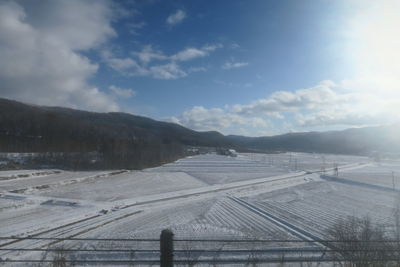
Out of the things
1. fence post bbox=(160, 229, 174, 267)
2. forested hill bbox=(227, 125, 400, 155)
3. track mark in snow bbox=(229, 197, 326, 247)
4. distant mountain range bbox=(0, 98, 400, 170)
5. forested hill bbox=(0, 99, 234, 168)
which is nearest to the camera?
fence post bbox=(160, 229, 174, 267)

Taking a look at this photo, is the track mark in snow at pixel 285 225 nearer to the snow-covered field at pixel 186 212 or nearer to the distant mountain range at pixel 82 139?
the snow-covered field at pixel 186 212

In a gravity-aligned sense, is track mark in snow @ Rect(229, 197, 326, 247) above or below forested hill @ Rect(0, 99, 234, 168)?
below

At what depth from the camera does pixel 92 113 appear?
640ft

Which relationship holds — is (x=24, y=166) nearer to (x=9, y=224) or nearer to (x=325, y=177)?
(x=9, y=224)

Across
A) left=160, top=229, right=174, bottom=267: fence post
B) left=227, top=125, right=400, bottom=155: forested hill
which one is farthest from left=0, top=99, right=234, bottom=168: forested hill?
left=227, top=125, right=400, bottom=155: forested hill

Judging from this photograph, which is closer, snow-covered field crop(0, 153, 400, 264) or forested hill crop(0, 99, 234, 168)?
snow-covered field crop(0, 153, 400, 264)

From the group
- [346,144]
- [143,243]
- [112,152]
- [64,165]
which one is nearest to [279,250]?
[143,243]

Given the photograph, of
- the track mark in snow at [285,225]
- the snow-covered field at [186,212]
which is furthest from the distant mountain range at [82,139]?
the track mark in snow at [285,225]

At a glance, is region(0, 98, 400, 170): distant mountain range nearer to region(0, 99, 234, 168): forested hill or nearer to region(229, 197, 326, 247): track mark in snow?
region(0, 99, 234, 168): forested hill

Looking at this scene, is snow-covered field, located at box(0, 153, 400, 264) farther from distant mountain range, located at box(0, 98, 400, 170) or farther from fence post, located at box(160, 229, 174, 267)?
distant mountain range, located at box(0, 98, 400, 170)

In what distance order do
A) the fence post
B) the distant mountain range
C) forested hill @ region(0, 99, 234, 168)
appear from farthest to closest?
the distant mountain range
forested hill @ region(0, 99, 234, 168)
the fence post

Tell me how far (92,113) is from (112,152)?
14361cm

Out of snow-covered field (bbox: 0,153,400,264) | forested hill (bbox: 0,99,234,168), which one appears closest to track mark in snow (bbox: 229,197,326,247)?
snow-covered field (bbox: 0,153,400,264)

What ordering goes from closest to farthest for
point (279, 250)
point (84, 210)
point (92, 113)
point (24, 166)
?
point (279, 250)
point (84, 210)
point (24, 166)
point (92, 113)
